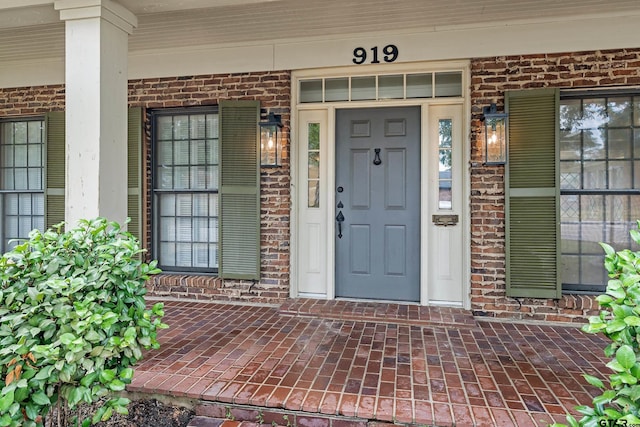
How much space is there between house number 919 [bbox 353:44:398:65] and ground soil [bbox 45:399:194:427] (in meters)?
3.39

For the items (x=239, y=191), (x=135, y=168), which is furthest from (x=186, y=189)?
(x=239, y=191)

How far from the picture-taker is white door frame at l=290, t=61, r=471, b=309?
3723mm

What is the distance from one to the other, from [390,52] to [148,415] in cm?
365

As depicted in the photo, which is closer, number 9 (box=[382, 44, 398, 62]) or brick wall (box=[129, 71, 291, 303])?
number 9 (box=[382, 44, 398, 62])

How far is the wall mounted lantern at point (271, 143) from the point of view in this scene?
3.88 meters

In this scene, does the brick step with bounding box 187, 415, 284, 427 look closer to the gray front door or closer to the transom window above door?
the gray front door

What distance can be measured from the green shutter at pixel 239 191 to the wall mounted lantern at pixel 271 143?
0.09 metres

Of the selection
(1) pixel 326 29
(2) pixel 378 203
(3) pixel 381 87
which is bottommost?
(2) pixel 378 203

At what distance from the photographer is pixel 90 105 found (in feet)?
8.82

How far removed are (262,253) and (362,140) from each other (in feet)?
5.35

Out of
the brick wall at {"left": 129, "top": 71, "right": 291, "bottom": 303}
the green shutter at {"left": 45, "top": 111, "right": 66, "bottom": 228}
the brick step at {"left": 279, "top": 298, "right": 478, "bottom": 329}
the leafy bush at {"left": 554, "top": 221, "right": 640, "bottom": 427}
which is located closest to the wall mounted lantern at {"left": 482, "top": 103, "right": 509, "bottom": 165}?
the brick step at {"left": 279, "top": 298, "right": 478, "bottom": 329}

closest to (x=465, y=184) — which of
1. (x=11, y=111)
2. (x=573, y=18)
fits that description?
(x=573, y=18)

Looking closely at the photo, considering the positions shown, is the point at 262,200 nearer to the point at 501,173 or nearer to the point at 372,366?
the point at 372,366

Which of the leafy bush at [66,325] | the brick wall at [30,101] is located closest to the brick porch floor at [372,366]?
the leafy bush at [66,325]
